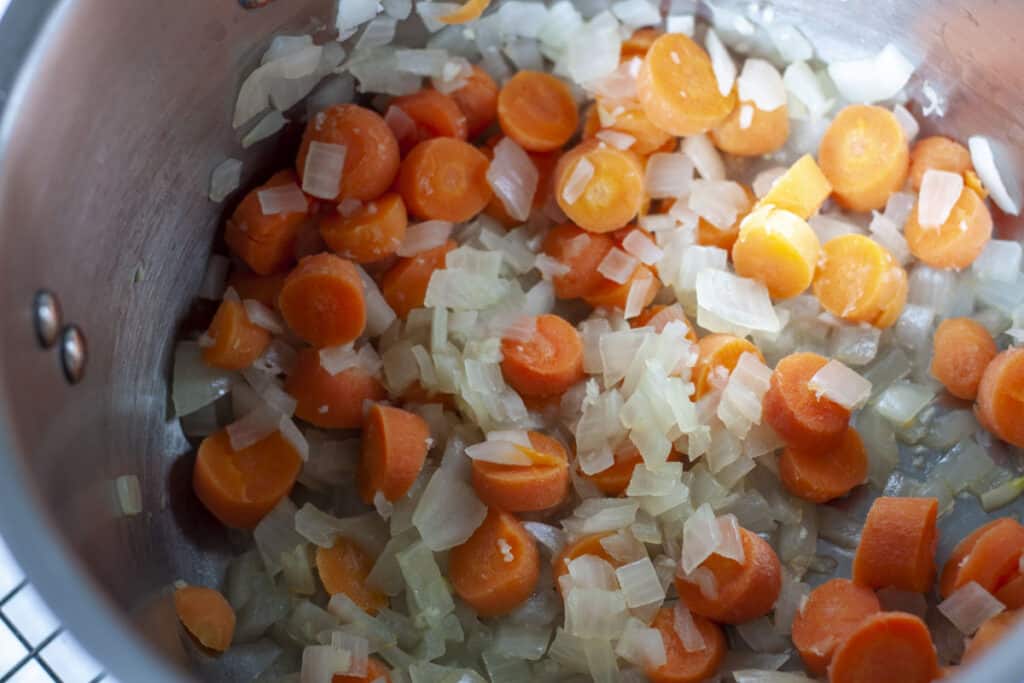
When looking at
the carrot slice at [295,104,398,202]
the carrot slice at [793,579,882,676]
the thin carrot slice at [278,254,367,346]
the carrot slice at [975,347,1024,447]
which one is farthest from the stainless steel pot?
the carrot slice at [793,579,882,676]

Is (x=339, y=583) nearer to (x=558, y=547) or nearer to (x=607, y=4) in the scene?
(x=558, y=547)

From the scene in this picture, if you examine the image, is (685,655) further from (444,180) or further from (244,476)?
(444,180)

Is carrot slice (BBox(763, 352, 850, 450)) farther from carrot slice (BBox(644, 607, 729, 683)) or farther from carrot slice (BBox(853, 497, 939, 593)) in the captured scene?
carrot slice (BBox(644, 607, 729, 683))

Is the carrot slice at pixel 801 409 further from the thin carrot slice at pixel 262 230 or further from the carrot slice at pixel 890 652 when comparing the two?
the thin carrot slice at pixel 262 230

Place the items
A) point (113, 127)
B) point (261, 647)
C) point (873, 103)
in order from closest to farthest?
1. point (113, 127)
2. point (261, 647)
3. point (873, 103)

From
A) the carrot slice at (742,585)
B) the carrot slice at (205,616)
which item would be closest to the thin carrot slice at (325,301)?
the carrot slice at (205,616)

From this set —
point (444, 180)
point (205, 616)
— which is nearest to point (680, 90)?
point (444, 180)

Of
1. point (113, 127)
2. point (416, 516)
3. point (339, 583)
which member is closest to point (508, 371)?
point (416, 516)
